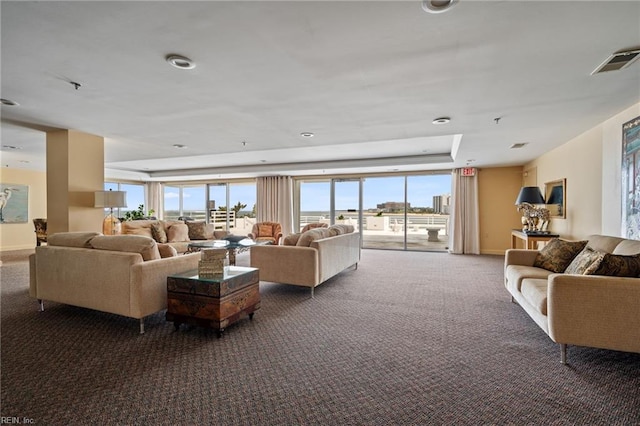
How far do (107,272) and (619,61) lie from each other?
453 centimetres

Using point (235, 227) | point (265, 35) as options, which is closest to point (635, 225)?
point (265, 35)

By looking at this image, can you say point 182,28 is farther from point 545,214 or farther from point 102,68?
point 545,214

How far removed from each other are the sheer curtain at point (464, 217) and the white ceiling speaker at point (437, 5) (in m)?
6.66

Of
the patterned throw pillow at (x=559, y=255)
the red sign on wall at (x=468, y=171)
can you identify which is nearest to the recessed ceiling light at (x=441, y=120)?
the patterned throw pillow at (x=559, y=255)

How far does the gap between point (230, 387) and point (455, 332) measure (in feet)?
6.62

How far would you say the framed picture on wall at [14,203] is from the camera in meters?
7.85

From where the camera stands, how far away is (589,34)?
1.87 m

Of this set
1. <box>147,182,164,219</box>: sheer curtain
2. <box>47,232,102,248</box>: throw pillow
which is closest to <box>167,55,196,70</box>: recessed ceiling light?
<box>47,232,102,248</box>: throw pillow

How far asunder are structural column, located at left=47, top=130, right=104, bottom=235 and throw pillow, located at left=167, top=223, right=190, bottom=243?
1807 millimetres

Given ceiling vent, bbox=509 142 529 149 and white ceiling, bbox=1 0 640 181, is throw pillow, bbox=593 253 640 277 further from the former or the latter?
ceiling vent, bbox=509 142 529 149

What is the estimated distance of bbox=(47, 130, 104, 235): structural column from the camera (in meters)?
4.34

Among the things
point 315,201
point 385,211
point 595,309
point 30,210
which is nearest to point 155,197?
point 30,210

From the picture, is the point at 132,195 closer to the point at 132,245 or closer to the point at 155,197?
the point at 155,197

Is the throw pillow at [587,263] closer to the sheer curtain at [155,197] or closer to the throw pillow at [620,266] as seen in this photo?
the throw pillow at [620,266]
